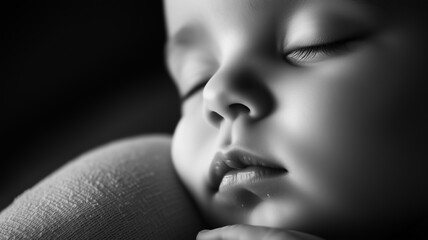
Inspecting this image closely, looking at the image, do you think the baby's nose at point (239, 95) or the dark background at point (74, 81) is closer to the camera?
the baby's nose at point (239, 95)

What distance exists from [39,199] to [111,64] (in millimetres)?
520

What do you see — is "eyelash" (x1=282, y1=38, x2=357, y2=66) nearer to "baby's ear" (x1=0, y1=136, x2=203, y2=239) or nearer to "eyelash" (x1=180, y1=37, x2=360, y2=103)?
"eyelash" (x1=180, y1=37, x2=360, y2=103)

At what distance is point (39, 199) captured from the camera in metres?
0.40

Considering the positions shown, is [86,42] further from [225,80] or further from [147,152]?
[225,80]

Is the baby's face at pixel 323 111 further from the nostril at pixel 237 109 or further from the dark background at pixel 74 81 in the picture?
the dark background at pixel 74 81

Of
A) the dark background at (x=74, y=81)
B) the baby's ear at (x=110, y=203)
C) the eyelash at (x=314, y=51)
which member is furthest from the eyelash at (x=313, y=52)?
the dark background at (x=74, y=81)

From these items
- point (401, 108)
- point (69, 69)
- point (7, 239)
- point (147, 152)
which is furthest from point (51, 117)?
point (401, 108)

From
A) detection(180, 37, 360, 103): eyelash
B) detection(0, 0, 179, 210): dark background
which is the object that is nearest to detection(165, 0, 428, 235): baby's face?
detection(180, 37, 360, 103): eyelash

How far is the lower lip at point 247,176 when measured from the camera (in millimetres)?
382

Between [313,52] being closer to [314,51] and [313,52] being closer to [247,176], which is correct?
[314,51]

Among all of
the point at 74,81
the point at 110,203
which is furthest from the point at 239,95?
the point at 74,81

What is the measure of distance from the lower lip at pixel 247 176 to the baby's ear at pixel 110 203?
0.05m

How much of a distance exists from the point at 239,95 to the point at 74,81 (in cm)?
55

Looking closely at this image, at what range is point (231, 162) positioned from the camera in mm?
398
